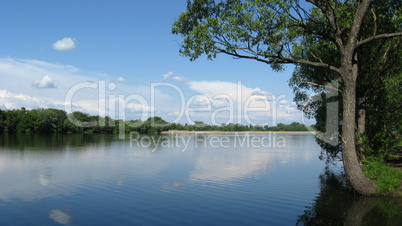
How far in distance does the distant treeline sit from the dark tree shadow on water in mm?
84385

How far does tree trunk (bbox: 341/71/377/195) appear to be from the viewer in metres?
15.1

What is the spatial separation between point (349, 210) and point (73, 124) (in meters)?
124

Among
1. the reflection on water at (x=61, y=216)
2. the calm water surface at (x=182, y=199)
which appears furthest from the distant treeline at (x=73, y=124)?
the reflection on water at (x=61, y=216)

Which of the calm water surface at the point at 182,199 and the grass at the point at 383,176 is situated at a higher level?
the grass at the point at 383,176

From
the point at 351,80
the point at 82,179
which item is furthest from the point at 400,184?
the point at 82,179

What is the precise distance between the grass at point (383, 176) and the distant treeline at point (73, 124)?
274 ft

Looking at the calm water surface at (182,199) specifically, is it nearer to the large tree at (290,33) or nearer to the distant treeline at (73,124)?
the large tree at (290,33)

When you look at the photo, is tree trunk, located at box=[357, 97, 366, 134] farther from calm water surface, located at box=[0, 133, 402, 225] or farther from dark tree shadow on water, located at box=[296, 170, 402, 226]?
calm water surface, located at box=[0, 133, 402, 225]

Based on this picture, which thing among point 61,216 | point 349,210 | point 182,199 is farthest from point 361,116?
point 61,216

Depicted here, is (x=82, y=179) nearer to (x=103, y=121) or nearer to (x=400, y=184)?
(x=400, y=184)

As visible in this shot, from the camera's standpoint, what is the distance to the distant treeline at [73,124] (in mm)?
112062

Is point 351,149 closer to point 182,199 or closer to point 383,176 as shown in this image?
point 383,176

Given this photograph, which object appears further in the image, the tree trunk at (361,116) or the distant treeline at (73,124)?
the distant treeline at (73,124)

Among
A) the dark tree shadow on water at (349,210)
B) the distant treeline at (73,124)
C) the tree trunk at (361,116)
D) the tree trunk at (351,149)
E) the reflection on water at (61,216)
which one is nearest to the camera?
the reflection on water at (61,216)
